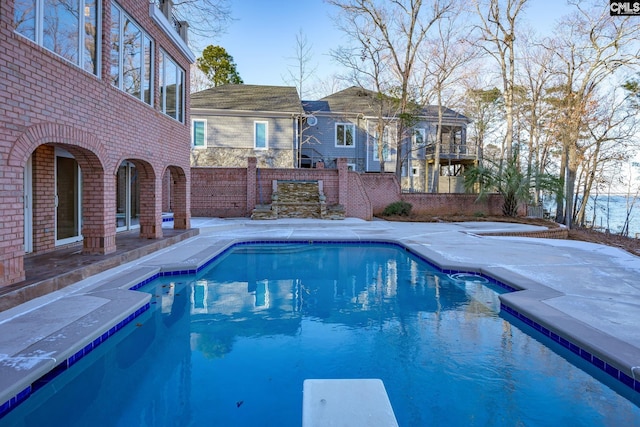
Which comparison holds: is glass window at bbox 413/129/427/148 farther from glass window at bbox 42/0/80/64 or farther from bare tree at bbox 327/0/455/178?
glass window at bbox 42/0/80/64

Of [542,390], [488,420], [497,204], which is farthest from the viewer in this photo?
[497,204]

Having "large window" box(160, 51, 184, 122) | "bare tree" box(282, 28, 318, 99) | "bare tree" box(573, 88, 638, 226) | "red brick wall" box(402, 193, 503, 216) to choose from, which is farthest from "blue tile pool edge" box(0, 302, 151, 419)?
"bare tree" box(573, 88, 638, 226)

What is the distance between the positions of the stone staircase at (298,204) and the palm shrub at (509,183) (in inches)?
254

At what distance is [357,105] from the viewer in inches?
931

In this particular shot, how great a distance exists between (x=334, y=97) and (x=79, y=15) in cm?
2044

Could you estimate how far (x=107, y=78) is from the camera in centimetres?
639

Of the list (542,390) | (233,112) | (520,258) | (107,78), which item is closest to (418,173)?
(233,112)

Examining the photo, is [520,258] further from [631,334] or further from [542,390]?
[542,390]

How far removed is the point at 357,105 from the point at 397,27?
5069mm

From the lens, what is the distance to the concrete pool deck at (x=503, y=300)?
320 cm

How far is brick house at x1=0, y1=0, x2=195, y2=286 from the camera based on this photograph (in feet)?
14.3

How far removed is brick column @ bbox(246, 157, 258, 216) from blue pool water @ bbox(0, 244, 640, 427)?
10.1 m

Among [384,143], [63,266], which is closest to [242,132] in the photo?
[384,143]

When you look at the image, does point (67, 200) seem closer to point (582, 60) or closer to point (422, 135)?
point (422, 135)
